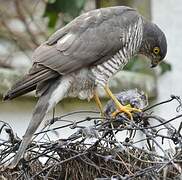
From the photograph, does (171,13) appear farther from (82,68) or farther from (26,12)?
(82,68)

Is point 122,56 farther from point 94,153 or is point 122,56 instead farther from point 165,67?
point 165,67

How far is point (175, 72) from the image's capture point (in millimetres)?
4172

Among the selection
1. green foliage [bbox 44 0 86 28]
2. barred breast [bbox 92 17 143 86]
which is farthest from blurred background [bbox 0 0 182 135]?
barred breast [bbox 92 17 143 86]

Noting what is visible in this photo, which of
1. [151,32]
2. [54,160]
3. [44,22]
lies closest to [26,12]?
[44,22]

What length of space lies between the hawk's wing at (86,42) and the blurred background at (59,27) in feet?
4.02

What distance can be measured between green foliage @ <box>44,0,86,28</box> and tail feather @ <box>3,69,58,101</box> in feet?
5.23

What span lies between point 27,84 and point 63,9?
1.81m

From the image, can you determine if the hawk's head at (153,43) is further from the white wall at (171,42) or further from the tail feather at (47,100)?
the white wall at (171,42)

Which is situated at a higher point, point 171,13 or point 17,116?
point 171,13

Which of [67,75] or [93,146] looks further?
[67,75]

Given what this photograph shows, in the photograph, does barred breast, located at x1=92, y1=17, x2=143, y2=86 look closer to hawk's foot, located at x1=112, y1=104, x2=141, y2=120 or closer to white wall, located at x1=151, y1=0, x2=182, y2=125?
hawk's foot, located at x1=112, y1=104, x2=141, y2=120

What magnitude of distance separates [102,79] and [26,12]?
1.73m

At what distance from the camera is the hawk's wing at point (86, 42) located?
243 cm

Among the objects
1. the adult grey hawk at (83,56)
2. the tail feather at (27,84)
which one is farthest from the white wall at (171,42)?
the tail feather at (27,84)
